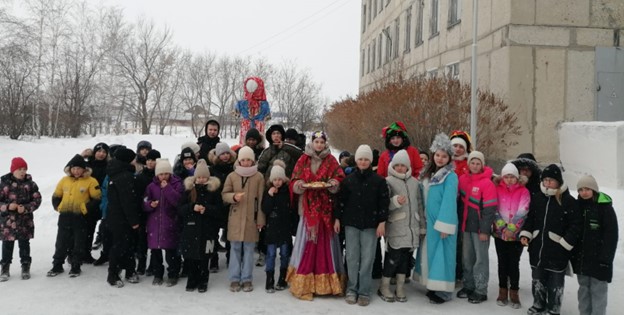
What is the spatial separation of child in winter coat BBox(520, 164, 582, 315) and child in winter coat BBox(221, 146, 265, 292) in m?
2.95

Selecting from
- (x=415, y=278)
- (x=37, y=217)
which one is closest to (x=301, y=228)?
(x=415, y=278)

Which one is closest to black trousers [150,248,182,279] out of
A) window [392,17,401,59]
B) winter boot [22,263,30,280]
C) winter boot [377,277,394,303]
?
winter boot [22,263,30,280]

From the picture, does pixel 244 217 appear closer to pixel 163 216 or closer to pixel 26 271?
pixel 163 216

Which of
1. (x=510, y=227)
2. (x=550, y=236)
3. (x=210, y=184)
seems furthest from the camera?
(x=210, y=184)

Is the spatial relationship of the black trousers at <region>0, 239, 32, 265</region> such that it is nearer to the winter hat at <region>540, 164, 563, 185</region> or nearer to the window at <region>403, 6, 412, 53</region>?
the winter hat at <region>540, 164, 563, 185</region>

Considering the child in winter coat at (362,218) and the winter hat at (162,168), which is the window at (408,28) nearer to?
the child in winter coat at (362,218)

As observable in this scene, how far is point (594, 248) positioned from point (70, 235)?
593 centimetres

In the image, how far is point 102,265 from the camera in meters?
6.12

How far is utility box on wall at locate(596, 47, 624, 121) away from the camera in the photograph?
11.8 m

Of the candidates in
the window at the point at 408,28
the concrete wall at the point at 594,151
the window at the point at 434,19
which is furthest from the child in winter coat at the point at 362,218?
the window at the point at 408,28

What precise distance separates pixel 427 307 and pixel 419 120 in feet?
22.4

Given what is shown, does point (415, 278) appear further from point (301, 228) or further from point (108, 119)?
point (108, 119)

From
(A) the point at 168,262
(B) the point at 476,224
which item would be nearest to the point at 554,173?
(B) the point at 476,224

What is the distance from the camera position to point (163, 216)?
540 centimetres
